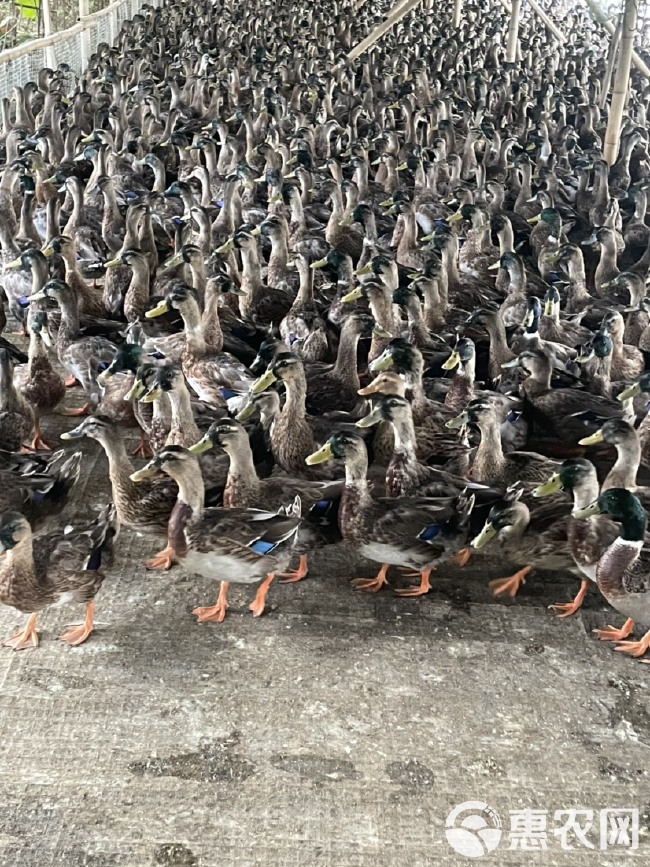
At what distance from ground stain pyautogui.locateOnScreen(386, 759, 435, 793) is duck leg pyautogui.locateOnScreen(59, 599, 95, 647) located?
71.0 inches

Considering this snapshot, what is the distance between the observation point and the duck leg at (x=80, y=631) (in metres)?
4.71

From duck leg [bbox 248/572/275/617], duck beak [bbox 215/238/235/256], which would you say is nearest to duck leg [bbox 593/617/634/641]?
duck leg [bbox 248/572/275/617]

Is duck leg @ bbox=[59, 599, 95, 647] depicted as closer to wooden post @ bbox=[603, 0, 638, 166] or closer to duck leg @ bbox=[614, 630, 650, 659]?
duck leg @ bbox=[614, 630, 650, 659]

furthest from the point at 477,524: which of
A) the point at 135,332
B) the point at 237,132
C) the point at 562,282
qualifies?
the point at 237,132

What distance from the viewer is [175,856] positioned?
3.60 m

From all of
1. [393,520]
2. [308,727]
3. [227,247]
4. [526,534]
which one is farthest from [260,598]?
[227,247]

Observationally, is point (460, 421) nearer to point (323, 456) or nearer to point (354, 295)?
point (323, 456)

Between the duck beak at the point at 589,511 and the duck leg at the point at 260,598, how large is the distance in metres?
1.74

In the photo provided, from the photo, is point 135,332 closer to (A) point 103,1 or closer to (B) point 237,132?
(B) point 237,132

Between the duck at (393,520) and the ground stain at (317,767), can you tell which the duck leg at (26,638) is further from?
the duck at (393,520)

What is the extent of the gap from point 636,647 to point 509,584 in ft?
2.64

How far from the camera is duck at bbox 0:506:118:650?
4.50 meters

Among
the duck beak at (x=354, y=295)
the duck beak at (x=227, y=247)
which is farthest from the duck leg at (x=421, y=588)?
the duck beak at (x=227, y=247)

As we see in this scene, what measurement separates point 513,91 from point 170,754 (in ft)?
51.4
